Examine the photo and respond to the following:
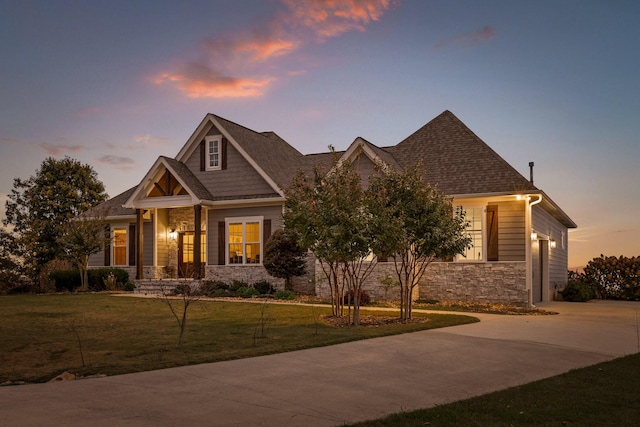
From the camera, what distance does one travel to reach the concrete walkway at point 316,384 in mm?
6133

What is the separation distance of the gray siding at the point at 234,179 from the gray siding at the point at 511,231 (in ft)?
32.9

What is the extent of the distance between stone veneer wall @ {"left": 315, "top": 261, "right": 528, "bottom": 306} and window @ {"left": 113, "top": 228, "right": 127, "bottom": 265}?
39.3ft

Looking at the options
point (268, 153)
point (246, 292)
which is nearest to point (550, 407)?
point (246, 292)

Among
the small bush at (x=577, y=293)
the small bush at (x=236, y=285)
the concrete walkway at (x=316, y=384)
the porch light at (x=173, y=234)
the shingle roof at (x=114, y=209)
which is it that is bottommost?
the small bush at (x=577, y=293)

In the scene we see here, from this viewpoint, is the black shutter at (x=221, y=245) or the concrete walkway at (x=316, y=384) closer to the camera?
the concrete walkway at (x=316, y=384)

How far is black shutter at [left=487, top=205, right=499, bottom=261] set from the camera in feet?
69.5

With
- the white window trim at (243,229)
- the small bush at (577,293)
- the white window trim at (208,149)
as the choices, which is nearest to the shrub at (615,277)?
the small bush at (577,293)

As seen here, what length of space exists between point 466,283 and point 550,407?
1521 cm

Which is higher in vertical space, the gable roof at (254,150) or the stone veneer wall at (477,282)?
the gable roof at (254,150)

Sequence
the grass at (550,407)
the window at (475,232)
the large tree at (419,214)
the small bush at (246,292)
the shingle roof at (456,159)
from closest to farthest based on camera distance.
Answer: the grass at (550,407) → the large tree at (419,214) → the shingle roof at (456,159) → the window at (475,232) → the small bush at (246,292)

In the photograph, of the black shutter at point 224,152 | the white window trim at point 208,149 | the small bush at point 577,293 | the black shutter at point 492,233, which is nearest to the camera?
the black shutter at point 492,233

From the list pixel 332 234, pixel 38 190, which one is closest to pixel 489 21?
pixel 332 234

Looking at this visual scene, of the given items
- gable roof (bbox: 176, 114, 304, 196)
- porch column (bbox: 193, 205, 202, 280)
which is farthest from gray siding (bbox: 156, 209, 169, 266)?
porch column (bbox: 193, 205, 202, 280)

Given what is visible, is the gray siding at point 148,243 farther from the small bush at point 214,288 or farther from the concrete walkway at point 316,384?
the concrete walkway at point 316,384
